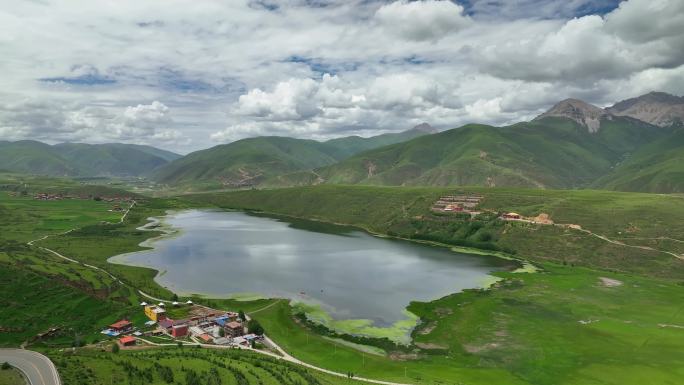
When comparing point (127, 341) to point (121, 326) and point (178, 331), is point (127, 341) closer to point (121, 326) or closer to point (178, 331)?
point (121, 326)

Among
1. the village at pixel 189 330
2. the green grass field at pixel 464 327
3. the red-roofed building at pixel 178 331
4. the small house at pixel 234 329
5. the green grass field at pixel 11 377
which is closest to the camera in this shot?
the green grass field at pixel 11 377

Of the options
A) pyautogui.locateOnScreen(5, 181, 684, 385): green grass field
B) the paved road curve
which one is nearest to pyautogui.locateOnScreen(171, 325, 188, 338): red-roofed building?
pyautogui.locateOnScreen(5, 181, 684, 385): green grass field

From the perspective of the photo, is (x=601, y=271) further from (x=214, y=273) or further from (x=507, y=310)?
(x=214, y=273)

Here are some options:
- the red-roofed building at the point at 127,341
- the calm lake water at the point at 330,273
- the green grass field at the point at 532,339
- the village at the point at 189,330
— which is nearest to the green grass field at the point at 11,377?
the red-roofed building at the point at 127,341

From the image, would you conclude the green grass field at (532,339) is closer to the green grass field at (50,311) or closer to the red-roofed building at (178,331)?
the red-roofed building at (178,331)

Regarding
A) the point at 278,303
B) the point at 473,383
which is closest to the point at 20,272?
the point at 278,303

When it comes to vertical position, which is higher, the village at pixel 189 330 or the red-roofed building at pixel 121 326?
the red-roofed building at pixel 121 326
